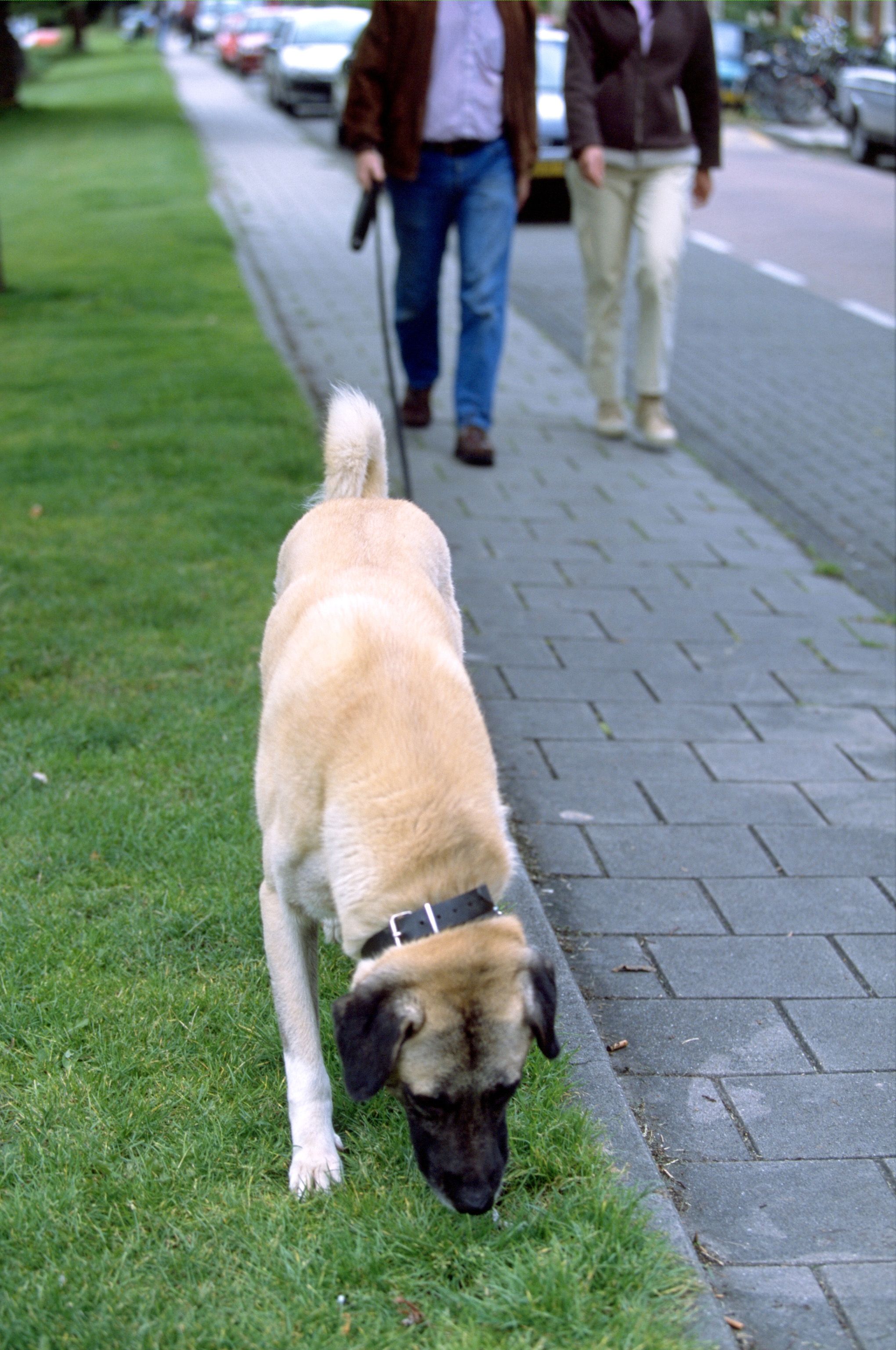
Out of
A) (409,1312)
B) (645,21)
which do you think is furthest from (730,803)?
(645,21)

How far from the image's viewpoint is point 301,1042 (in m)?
2.91

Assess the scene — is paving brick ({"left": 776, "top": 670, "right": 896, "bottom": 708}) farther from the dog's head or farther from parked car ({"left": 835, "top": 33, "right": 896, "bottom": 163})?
parked car ({"left": 835, "top": 33, "right": 896, "bottom": 163})

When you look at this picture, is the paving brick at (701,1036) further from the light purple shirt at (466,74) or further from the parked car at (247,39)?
the parked car at (247,39)

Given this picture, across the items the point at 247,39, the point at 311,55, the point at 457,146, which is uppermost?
the point at 247,39

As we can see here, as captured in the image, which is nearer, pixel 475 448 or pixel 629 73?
pixel 629 73

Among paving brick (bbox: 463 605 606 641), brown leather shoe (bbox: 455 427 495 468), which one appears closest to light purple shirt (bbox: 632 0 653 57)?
brown leather shoe (bbox: 455 427 495 468)

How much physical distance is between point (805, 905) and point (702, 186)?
5.29 meters

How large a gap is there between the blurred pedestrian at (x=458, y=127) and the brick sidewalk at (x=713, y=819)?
1.16 meters

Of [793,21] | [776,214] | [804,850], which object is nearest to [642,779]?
[804,850]

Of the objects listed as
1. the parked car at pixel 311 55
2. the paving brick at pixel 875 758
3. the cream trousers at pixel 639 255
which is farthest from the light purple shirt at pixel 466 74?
the parked car at pixel 311 55

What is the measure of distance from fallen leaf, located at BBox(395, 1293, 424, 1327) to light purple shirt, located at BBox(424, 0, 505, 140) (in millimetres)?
6193

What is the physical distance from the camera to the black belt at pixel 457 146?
7449mm

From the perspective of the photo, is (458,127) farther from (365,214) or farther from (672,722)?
(672,722)

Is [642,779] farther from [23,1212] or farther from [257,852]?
[23,1212]
